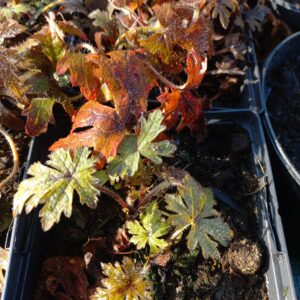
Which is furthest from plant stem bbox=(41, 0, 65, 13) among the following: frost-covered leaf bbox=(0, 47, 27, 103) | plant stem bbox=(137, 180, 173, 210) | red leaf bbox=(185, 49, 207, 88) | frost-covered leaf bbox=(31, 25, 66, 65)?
plant stem bbox=(137, 180, 173, 210)

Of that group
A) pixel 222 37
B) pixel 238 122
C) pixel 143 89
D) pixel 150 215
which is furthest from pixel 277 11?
pixel 150 215

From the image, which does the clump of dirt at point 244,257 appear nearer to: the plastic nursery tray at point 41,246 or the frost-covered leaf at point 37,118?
the plastic nursery tray at point 41,246

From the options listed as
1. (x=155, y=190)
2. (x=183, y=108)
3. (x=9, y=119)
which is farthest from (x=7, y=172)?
(x=183, y=108)

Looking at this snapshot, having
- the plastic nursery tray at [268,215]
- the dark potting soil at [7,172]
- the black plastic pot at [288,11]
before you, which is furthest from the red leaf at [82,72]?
the black plastic pot at [288,11]

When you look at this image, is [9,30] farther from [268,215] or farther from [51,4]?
[268,215]

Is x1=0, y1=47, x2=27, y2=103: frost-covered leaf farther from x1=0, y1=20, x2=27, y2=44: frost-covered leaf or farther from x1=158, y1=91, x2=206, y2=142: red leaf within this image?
x1=158, y1=91, x2=206, y2=142: red leaf
